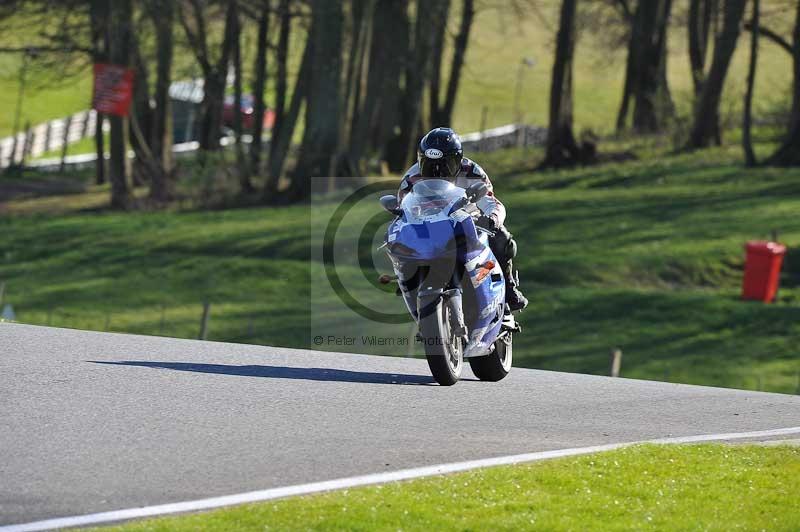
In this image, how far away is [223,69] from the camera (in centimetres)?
4800

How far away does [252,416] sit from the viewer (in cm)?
923

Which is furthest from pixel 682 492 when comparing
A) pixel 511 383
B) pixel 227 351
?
pixel 227 351

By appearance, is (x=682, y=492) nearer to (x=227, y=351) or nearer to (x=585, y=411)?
(x=585, y=411)

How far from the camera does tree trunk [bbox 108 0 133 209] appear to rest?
3916cm

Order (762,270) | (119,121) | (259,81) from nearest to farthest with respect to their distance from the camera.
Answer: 1. (762,270)
2. (119,121)
3. (259,81)

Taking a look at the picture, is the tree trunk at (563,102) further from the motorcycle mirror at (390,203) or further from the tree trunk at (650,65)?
the motorcycle mirror at (390,203)

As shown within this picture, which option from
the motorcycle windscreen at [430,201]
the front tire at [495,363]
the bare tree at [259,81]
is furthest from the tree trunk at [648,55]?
the motorcycle windscreen at [430,201]

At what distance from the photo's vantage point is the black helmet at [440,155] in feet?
37.1

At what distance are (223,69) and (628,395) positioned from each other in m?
37.5

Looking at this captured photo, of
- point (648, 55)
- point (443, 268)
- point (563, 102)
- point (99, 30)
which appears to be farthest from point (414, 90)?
point (443, 268)

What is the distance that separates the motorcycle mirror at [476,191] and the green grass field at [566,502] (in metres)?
3.31

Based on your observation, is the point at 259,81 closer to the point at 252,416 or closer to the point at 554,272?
the point at 554,272

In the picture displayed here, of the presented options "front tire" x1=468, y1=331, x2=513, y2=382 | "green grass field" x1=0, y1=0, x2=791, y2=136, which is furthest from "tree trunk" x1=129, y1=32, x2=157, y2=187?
"front tire" x1=468, y1=331, x2=513, y2=382

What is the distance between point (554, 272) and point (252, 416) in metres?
20.5
